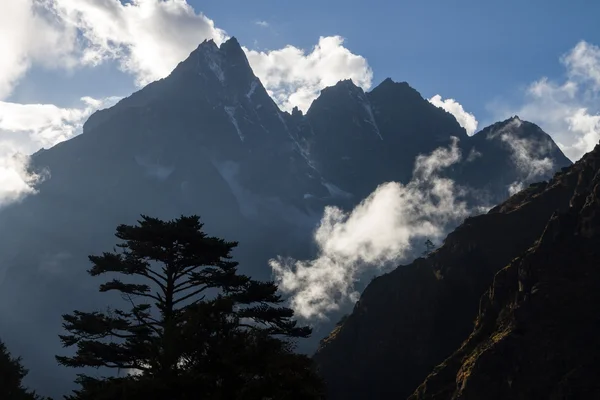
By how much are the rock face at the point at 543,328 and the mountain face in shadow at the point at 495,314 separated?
0.16 metres

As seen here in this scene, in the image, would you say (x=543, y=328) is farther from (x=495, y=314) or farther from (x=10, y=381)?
(x=10, y=381)

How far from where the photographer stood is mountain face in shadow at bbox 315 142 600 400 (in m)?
86.2

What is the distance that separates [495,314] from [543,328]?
12.6 meters

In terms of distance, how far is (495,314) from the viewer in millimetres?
101812

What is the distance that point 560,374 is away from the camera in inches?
3221

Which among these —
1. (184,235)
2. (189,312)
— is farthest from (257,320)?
(189,312)

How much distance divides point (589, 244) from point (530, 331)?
22049 mm

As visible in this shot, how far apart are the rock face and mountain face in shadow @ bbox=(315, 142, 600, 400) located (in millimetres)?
164

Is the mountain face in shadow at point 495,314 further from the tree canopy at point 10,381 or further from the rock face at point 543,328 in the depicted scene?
the tree canopy at point 10,381

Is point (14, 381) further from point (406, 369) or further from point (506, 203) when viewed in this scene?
point (506, 203)

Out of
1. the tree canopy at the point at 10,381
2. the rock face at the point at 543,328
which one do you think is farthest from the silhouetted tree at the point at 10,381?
the rock face at the point at 543,328

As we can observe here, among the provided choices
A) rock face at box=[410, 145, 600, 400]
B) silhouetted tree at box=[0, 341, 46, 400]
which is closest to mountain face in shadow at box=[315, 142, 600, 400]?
rock face at box=[410, 145, 600, 400]

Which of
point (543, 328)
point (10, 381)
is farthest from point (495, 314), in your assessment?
point (10, 381)

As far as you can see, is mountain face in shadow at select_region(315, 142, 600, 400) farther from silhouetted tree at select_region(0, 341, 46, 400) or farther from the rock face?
silhouetted tree at select_region(0, 341, 46, 400)
